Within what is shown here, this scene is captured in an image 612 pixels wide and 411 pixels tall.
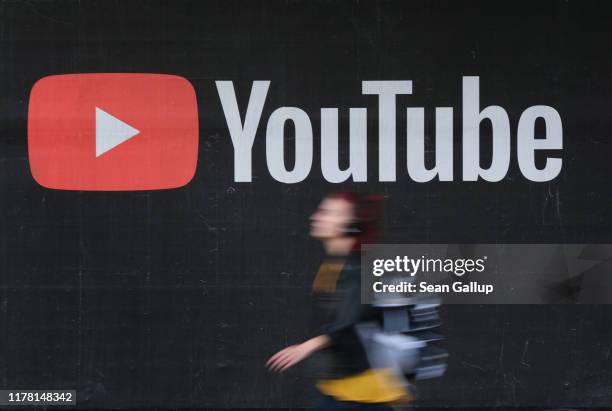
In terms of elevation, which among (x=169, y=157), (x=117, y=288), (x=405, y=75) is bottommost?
(x=117, y=288)

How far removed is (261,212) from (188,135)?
2.56 feet

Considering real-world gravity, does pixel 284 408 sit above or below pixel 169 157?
below

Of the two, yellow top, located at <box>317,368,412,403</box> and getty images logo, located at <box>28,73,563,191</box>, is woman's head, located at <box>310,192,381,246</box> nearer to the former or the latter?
yellow top, located at <box>317,368,412,403</box>

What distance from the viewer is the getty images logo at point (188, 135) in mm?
6398

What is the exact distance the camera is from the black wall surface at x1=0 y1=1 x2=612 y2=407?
21.0ft

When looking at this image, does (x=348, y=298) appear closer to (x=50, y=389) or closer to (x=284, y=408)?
(x=284, y=408)

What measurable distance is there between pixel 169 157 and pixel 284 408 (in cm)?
203

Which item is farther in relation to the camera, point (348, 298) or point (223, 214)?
point (223, 214)

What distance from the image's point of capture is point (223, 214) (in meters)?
6.46

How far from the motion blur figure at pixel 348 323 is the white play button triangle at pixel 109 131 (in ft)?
10.1

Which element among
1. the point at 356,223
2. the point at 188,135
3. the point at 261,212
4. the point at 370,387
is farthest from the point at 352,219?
the point at 188,135

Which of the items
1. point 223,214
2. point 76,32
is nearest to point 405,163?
point 223,214

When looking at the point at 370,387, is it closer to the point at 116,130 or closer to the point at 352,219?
the point at 352,219

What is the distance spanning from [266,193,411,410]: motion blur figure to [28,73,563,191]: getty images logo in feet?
8.83
